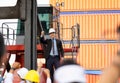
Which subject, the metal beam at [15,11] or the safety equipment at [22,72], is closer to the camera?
the safety equipment at [22,72]

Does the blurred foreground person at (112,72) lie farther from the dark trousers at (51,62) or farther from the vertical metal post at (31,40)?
the dark trousers at (51,62)

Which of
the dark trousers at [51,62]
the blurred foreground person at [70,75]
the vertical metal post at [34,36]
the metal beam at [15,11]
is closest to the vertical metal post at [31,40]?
the vertical metal post at [34,36]

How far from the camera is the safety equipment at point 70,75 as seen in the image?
67.7 inches

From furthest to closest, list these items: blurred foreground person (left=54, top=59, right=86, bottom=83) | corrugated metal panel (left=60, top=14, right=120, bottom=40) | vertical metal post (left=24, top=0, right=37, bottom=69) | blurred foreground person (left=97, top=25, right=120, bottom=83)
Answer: corrugated metal panel (left=60, top=14, right=120, bottom=40)
vertical metal post (left=24, top=0, right=37, bottom=69)
blurred foreground person (left=54, top=59, right=86, bottom=83)
blurred foreground person (left=97, top=25, right=120, bottom=83)

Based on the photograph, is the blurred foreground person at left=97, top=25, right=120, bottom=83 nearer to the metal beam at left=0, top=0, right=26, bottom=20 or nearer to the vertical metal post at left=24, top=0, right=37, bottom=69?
the metal beam at left=0, top=0, right=26, bottom=20

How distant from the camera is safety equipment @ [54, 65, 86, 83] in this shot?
1719 mm

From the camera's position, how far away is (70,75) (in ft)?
5.72

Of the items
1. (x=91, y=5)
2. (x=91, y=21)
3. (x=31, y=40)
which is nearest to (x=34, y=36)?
(x=31, y=40)

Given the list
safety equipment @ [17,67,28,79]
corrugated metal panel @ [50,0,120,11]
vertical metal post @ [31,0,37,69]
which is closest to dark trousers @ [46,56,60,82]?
vertical metal post @ [31,0,37,69]

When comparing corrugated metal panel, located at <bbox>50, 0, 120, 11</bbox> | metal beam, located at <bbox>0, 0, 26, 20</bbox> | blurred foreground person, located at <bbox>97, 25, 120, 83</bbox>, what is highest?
blurred foreground person, located at <bbox>97, 25, 120, 83</bbox>

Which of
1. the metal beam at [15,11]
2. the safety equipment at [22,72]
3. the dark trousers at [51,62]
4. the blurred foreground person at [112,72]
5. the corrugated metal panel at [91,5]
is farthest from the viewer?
the corrugated metal panel at [91,5]

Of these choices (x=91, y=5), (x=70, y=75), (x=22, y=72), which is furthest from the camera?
(x=91, y=5)

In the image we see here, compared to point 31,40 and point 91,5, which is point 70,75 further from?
point 91,5

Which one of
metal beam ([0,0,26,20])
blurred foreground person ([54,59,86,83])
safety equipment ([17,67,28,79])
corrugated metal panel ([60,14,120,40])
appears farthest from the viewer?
corrugated metal panel ([60,14,120,40])
